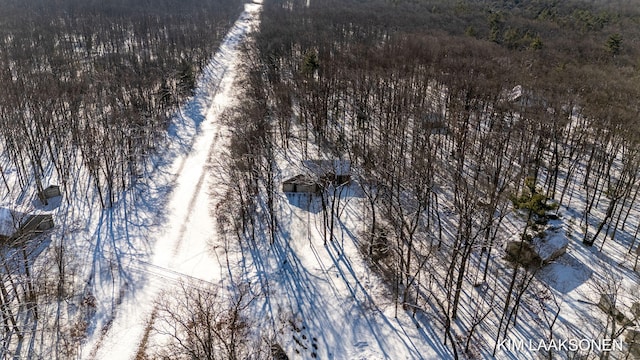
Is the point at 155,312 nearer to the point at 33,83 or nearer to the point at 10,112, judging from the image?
the point at 10,112

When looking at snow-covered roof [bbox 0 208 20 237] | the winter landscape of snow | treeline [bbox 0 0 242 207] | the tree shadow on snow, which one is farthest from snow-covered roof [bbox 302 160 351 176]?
snow-covered roof [bbox 0 208 20 237]

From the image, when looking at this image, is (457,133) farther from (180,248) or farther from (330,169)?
(180,248)

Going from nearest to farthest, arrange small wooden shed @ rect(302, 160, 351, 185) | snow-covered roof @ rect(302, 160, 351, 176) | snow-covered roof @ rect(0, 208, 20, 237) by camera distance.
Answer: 1. snow-covered roof @ rect(0, 208, 20, 237)
2. small wooden shed @ rect(302, 160, 351, 185)
3. snow-covered roof @ rect(302, 160, 351, 176)

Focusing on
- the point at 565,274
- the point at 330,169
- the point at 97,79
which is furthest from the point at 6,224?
the point at 565,274

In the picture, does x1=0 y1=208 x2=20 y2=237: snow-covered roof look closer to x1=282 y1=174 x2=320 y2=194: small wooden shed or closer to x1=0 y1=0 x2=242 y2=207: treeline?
x1=0 y1=0 x2=242 y2=207: treeline

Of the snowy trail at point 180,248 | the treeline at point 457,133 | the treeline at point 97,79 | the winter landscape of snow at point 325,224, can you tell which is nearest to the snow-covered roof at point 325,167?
the winter landscape of snow at point 325,224

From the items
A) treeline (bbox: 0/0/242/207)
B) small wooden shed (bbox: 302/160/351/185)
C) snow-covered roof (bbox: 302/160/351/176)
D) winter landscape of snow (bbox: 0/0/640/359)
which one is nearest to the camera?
winter landscape of snow (bbox: 0/0/640/359)

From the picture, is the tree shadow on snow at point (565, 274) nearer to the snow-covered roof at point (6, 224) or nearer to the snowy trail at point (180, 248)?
the snowy trail at point (180, 248)
